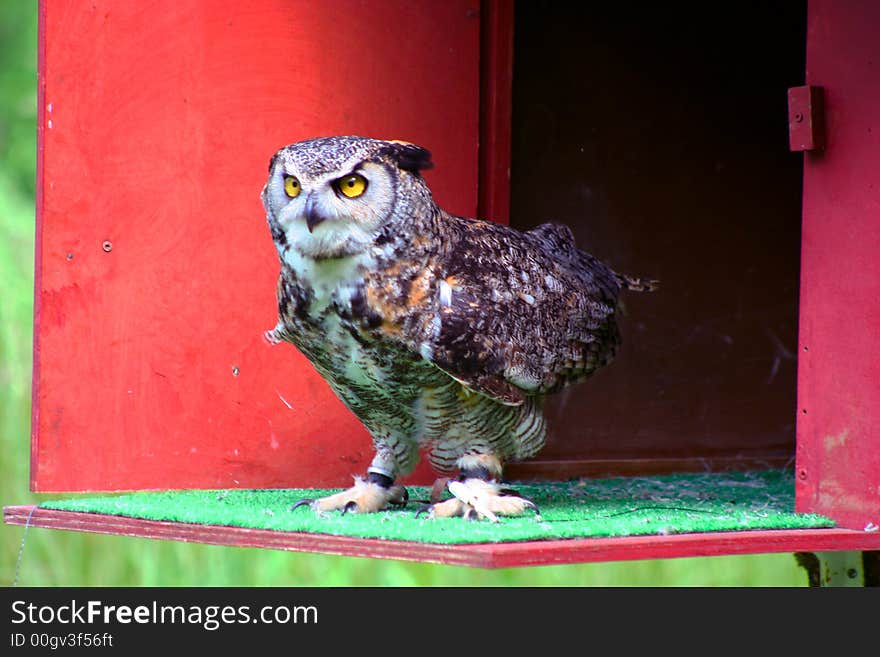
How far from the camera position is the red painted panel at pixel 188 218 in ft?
12.7

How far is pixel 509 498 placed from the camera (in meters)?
3.39

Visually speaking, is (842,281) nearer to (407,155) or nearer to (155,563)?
(407,155)

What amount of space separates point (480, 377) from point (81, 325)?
1.25m

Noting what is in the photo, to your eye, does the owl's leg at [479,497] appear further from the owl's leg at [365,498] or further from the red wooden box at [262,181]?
the red wooden box at [262,181]

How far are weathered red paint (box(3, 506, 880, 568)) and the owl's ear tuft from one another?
0.88 m

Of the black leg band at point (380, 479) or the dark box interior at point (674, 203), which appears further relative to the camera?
the dark box interior at point (674, 203)

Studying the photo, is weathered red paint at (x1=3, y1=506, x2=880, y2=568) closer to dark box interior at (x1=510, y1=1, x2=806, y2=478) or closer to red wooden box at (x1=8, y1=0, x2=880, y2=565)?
red wooden box at (x1=8, y1=0, x2=880, y2=565)

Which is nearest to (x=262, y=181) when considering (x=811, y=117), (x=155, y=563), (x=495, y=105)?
(x=495, y=105)

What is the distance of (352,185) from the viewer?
10.3ft

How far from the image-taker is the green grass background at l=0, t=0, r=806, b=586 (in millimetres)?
5574

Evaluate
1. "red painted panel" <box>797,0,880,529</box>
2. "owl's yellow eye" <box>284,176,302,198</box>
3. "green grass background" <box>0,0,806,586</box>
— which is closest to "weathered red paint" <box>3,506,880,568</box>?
"red painted panel" <box>797,0,880,529</box>

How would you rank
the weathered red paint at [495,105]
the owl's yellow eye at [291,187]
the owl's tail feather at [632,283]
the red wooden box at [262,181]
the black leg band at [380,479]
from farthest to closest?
1. the weathered red paint at [495,105]
2. the owl's tail feather at [632,283]
3. the black leg band at [380,479]
4. the red wooden box at [262,181]
5. the owl's yellow eye at [291,187]

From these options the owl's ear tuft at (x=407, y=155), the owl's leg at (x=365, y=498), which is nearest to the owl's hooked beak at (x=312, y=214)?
the owl's ear tuft at (x=407, y=155)

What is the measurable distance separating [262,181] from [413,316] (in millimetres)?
1019
